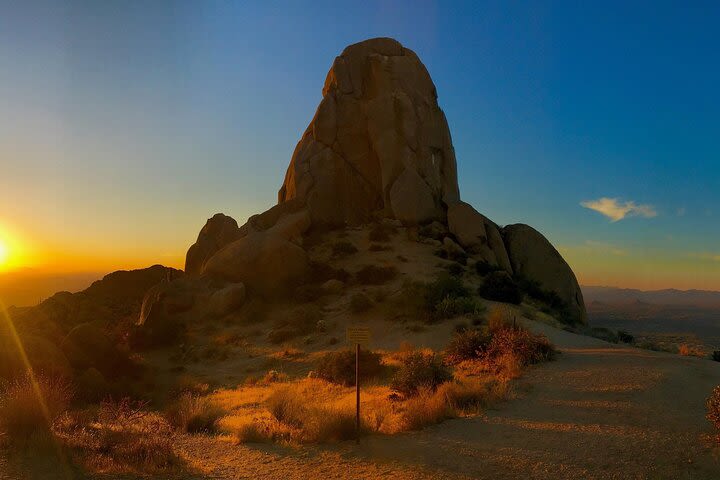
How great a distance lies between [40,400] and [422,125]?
124 feet

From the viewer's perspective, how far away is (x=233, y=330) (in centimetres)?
2688

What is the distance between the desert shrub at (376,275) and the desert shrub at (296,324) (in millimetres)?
4956

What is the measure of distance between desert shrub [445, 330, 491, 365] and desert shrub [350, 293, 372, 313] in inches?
391

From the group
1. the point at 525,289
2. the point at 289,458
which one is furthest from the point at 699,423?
the point at 525,289

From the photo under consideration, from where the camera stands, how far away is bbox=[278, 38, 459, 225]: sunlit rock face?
131 feet

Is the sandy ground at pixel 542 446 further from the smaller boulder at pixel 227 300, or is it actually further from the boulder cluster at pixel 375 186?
the boulder cluster at pixel 375 186

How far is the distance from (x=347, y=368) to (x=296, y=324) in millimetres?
9660

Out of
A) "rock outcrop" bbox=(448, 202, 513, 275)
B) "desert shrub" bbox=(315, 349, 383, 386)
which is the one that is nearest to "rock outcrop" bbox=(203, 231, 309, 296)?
"rock outcrop" bbox=(448, 202, 513, 275)

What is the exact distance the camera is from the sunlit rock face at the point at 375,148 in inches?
1570

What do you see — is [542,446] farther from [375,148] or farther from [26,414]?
[375,148]

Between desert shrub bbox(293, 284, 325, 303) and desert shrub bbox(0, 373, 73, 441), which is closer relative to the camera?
desert shrub bbox(0, 373, 73, 441)

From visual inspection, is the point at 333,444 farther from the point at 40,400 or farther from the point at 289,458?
the point at 40,400

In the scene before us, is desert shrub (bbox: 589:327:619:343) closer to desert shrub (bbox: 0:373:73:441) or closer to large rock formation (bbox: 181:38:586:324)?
large rock formation (bbox: 181:38:586:324)

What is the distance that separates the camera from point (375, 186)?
4216cm
